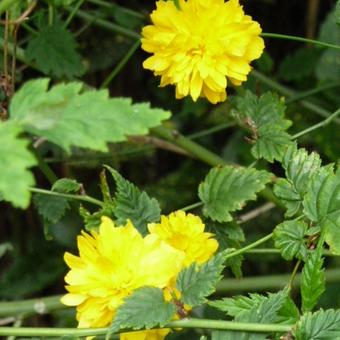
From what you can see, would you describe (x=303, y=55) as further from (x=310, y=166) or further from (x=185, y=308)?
(x=185, y=308)

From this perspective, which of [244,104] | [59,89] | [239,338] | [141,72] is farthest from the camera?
[141,72]

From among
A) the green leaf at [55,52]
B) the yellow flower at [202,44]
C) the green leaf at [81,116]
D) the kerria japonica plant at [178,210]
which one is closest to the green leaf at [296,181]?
the kerria japonica plant at [178,210]

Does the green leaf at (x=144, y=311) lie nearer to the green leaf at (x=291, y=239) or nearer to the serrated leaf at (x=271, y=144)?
the green leaf at (x=291, y=239)

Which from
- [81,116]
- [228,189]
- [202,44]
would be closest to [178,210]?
[228,189]

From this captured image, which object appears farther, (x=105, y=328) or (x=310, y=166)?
(x=310, y=166)

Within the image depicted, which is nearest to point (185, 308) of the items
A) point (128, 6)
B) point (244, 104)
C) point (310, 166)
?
point (310, 166)
